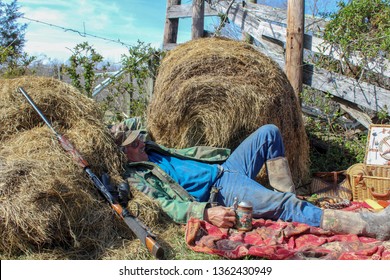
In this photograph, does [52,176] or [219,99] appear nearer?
[52,176]

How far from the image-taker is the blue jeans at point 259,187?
369 cm

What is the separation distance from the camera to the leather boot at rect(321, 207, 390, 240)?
339 cm

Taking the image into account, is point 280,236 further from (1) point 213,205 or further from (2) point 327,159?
(2) point 327,159

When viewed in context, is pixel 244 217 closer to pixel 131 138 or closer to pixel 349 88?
pixel 131 138

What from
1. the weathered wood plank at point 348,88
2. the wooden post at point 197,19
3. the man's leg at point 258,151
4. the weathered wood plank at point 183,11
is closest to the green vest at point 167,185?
the man's leg at point 258,151

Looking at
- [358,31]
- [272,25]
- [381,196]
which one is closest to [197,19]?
[272,25]

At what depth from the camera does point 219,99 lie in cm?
459

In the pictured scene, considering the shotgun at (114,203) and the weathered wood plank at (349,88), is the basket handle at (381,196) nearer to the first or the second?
the weathered wood plank at (349,88)

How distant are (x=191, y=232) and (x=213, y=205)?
0.49 m

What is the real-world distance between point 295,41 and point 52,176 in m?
3.88

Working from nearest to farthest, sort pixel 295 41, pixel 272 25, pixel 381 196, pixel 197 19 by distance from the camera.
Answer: pixel 381 196 → pixel 295 41 → pixel 272 25 → pixel 197 19

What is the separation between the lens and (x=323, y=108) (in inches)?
238

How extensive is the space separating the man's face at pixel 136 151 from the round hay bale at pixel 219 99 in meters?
0.64
